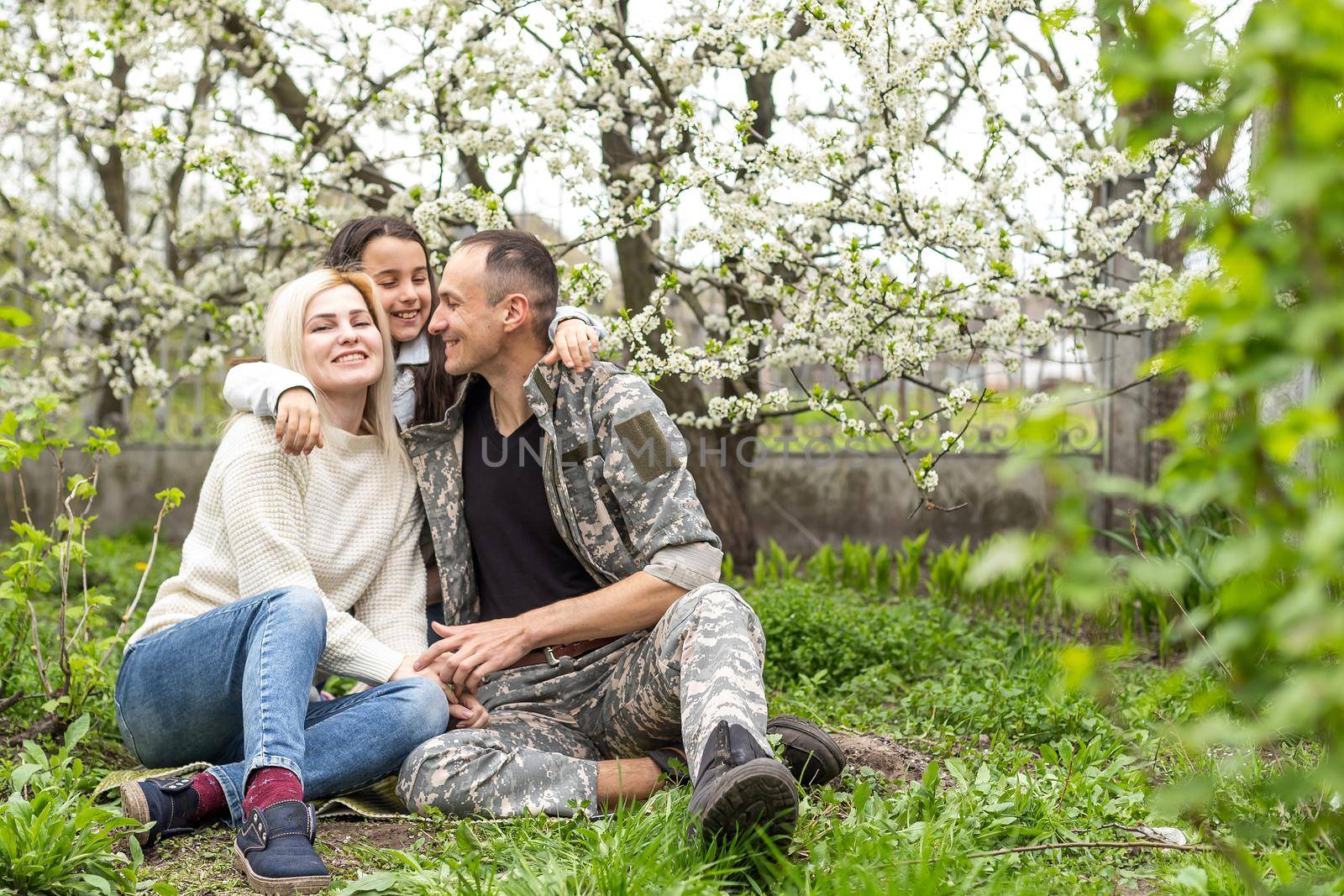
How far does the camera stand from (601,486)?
119 inches

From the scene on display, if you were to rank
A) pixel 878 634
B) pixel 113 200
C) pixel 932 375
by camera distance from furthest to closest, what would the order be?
pixel 113 200
pixel 932 375
pixel 878 634

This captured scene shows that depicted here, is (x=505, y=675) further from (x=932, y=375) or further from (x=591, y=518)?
(x=932, y=375)

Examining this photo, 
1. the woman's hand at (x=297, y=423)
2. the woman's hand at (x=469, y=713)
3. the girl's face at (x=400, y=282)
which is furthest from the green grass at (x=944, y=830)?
the girl's face at (x=400, y=282)

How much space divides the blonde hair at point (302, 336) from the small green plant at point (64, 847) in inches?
44.6

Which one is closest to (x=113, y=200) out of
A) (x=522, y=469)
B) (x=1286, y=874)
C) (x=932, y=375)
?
(x=932, y=375)

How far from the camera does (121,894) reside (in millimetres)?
2207

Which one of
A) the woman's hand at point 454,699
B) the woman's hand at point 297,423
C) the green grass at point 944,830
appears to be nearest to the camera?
the green grass at point 944,830

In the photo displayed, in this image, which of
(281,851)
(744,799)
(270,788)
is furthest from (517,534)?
(744,799)

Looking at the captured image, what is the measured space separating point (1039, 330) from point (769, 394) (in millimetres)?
1039

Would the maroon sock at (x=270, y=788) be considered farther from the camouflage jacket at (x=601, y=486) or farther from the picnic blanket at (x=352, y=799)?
the camouflage jacket at (x=601, y=486)

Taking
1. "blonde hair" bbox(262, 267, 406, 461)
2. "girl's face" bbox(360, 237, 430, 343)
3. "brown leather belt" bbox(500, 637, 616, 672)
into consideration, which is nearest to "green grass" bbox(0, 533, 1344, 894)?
"brown leather belt" bbox(500, 637, 616, 672)

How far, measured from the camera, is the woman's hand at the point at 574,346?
299 centimetres

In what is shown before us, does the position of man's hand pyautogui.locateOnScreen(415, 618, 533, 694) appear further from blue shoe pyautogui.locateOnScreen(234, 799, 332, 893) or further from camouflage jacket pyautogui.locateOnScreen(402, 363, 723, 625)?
blue shoe pyautogui.locateOnScreen(234, 799, 332, 893)

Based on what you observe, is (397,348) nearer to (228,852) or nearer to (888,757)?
(228,852)
